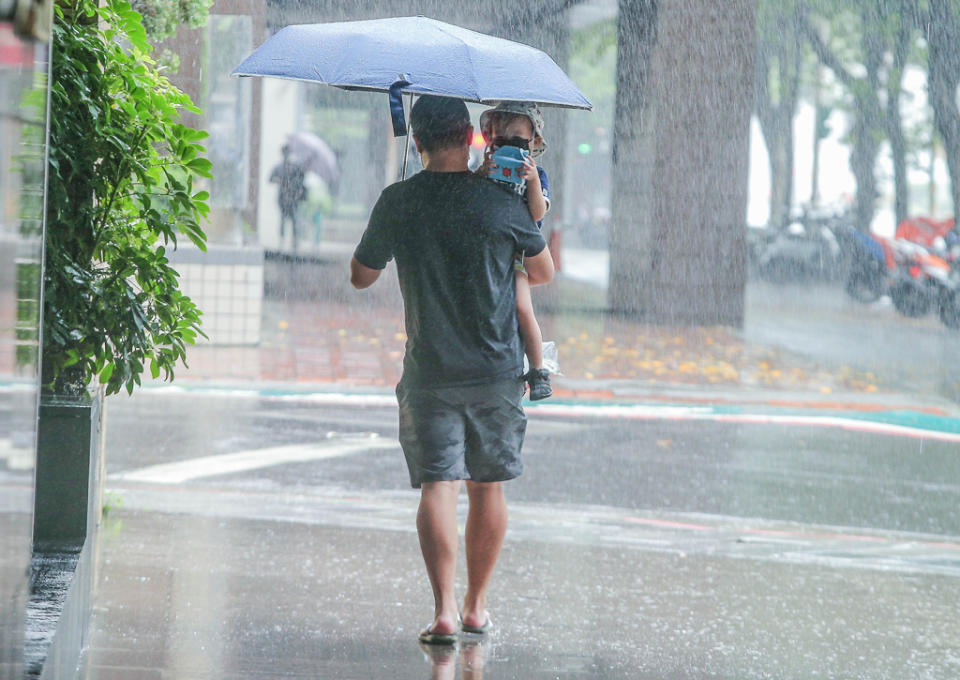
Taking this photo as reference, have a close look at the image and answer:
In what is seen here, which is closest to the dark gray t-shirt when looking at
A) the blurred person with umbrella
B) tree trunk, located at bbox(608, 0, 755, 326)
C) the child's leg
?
the child's leg

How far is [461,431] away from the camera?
4.43 meters

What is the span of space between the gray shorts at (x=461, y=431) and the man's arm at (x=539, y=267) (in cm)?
37

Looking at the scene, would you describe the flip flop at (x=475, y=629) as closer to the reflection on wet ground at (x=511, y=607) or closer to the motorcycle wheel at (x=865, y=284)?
the reflection on wet ground at (x=511, y=607)

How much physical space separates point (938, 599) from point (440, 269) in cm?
275

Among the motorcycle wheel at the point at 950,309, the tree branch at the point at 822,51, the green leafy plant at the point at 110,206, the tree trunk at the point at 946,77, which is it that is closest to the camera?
the green leafy plant at the point at 110,206

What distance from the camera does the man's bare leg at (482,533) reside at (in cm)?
459

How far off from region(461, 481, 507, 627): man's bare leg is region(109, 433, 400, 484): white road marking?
131 inches

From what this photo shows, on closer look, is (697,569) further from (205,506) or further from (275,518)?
(205,506)

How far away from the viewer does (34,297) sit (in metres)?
2.28

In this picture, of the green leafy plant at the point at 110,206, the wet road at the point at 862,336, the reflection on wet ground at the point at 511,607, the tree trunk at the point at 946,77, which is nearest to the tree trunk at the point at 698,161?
the wet road at the point at 862,336

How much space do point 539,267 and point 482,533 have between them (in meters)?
0.94

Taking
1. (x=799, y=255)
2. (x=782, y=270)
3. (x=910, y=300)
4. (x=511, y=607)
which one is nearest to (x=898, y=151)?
(x=799, y=255)

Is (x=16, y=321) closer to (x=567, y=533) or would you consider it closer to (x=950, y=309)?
(x=567, y=533)

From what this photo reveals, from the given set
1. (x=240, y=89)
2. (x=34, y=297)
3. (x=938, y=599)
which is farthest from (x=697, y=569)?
(x=240, y=89)
